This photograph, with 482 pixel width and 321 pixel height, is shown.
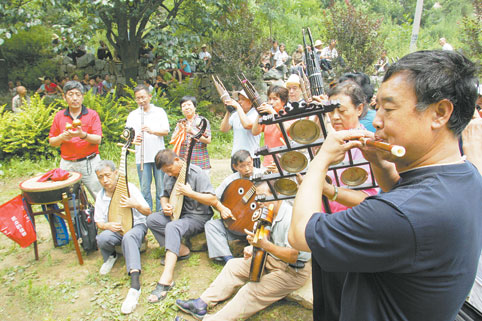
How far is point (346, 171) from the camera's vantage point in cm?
191

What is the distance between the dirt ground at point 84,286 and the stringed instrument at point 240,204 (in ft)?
1.87

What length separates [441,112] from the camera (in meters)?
1.12

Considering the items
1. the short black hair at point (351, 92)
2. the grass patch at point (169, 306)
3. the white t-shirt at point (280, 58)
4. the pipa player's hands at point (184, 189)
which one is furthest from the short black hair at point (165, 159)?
the white t-shirt at point (280, 58)

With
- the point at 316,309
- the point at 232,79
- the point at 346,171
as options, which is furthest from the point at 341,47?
the point at 316,309

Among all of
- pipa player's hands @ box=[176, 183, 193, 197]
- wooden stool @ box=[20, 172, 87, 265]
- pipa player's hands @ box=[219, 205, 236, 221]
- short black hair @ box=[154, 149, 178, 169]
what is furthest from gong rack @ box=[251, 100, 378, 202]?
wooden stool @ box=[20, 172, 87, 265]

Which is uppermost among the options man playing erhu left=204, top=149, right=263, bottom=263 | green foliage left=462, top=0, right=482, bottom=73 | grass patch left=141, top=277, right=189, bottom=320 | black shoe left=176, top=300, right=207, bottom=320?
Answer: green foliage left=462, top=0, right=482, bottom=73

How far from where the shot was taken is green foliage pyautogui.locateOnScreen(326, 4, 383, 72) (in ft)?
25.5

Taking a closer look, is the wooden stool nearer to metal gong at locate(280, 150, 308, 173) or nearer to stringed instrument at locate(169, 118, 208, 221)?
stringed instrument at locate(169, 118, 208, 221)

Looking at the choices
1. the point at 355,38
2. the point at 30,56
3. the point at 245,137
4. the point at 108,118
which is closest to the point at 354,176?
the point at 245,137

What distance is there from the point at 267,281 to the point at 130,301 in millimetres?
1482

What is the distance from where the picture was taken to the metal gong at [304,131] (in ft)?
5.47

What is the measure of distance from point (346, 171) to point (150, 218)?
2.97 m

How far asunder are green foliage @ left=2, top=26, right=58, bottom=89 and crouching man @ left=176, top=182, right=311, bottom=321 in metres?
12.4

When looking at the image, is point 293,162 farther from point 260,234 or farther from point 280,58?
point 280,58
